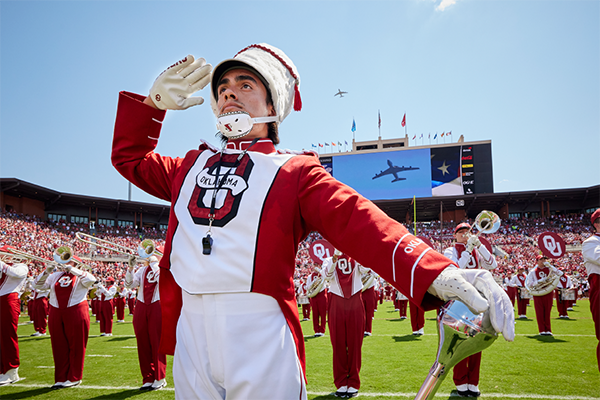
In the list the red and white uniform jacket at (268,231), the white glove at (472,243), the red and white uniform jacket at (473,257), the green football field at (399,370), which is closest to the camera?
the red and white uniform jacket at (268,231)

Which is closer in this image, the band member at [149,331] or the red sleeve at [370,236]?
the red sleeve at [370,236]

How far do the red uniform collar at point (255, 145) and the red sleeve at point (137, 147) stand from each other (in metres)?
0.39

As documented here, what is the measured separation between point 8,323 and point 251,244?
26.5 ft

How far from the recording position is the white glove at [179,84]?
2191mm

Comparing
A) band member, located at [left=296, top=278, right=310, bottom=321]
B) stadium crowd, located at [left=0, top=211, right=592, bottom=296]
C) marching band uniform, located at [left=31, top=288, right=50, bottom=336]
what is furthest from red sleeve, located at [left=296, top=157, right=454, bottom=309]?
stadium crowd, located at [left=0, top=211, right=592, bottom=296]

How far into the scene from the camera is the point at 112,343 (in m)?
12.2

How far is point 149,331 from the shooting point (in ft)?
23.5

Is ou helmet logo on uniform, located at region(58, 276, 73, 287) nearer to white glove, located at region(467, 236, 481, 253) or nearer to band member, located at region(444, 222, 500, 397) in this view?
band member, located at region(444, 222, 500, 397)

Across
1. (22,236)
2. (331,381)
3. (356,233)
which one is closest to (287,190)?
(356,233)

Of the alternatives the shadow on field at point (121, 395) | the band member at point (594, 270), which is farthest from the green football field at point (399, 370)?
the band member at point (594, 270)

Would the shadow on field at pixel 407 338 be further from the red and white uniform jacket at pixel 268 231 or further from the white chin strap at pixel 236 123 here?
the white chin strap at pixel 236 123

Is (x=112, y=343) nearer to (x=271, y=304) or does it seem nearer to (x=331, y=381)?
(x=331, y=381)

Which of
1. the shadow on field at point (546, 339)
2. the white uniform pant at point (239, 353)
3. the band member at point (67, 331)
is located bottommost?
the shadow on field at point (546, 339)

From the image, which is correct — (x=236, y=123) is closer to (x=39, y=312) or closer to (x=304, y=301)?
(x=39, y=312)
